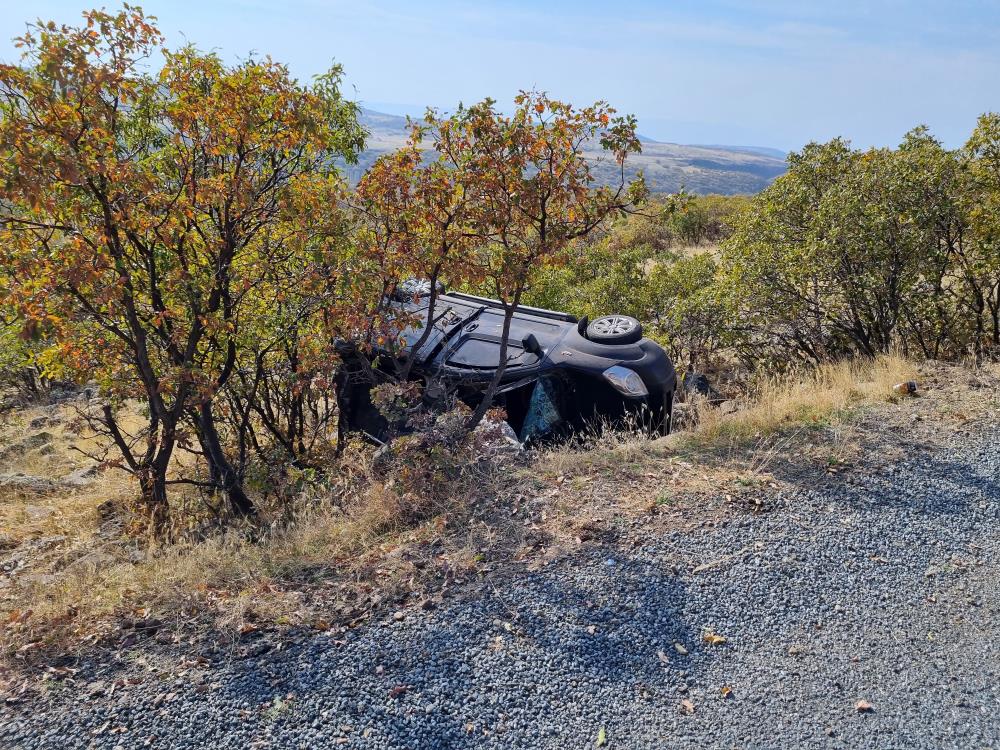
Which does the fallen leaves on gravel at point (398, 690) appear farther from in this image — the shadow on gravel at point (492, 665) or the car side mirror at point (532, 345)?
the car side mirror at point (532, 345)

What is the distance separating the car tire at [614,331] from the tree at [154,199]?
284 cm

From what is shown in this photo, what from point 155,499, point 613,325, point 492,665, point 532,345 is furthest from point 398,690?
point 613,325

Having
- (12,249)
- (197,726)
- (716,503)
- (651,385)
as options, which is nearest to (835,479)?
(716,503)

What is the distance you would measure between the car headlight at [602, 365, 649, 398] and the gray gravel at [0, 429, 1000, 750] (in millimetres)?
2154

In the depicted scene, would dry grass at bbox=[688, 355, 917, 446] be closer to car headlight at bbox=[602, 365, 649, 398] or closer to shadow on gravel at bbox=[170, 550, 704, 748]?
car headlight at bbox=[602, 365, 649, 398]

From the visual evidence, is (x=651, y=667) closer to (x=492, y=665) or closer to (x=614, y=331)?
(x=492, y=665)

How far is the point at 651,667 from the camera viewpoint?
129 inches

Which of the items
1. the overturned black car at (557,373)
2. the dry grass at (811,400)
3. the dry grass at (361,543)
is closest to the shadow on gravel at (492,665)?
the dry grass at (361,543)

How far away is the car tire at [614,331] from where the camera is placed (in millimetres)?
6625

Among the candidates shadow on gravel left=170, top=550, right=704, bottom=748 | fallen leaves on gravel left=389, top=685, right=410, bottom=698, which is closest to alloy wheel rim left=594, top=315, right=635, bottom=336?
shadow on gravel left=170, top=550, right=704, bottom=748

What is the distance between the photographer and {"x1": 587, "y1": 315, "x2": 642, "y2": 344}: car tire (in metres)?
6.62

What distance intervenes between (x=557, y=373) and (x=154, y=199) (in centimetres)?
357

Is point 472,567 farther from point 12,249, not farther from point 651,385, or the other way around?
point 12,249

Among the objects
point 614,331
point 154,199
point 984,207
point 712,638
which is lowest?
point 712,638
